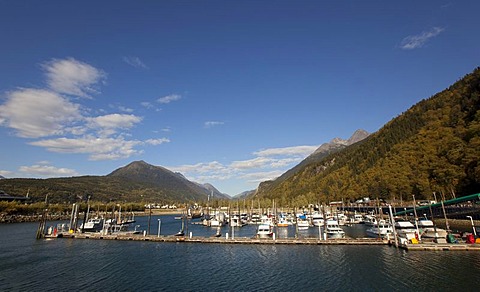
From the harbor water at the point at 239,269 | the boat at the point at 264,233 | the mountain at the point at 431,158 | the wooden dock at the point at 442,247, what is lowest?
the harbor water at the point at 239,269

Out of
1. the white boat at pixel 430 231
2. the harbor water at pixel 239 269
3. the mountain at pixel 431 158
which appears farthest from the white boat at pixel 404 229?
the mountain at pixel 431 158

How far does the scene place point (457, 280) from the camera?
31031mm

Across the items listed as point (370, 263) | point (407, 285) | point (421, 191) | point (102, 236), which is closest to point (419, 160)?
point (421, 191)

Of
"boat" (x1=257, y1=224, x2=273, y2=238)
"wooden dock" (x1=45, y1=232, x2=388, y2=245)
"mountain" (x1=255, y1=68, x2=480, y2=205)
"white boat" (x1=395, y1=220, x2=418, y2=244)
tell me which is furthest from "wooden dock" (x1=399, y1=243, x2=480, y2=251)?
"mountain" (x1=255, y1=68, x2=480, y2=205)

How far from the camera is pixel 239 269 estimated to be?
3953cm

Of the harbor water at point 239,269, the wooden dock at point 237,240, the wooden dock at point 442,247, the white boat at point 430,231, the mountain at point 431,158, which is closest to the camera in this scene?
the harbor water at point 239,269

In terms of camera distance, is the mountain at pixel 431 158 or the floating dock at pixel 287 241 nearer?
the floating dock at pixel 287 241

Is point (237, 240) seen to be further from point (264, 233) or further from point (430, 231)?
point (430, 231)

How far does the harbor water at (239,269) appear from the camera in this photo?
105ft

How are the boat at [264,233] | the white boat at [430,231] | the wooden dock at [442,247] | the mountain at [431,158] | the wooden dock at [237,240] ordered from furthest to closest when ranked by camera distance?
the mountain at [431,158] → the boat at [264,233] → the wooden dock at [237,240] → the white boat at [430,231] → the wooden dock at [442,247]

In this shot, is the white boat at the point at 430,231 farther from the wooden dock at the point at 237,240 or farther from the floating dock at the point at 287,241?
the wooden dock at the point at 237,240

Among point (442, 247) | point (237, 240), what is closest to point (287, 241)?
point (237, 240)

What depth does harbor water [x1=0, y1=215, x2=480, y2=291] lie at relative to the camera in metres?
31.9

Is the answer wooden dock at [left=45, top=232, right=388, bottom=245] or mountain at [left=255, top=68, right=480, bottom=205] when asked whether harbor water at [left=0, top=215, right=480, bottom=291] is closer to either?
wooden dock at [left=45, top=232, right=388, bottom=245]
